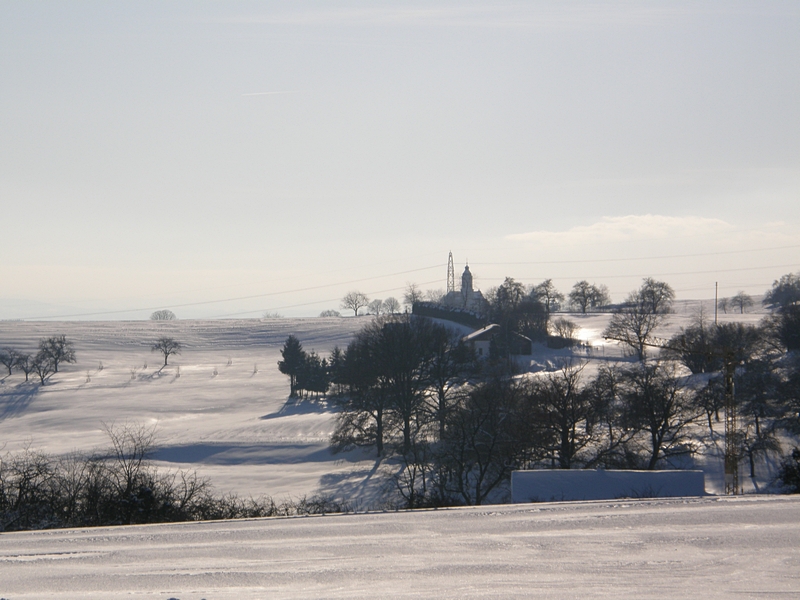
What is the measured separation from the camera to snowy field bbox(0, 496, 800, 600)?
5.53 metres

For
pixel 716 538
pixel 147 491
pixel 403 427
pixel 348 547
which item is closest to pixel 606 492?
pixel 716 538

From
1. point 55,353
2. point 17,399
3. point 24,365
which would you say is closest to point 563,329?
point 17,399

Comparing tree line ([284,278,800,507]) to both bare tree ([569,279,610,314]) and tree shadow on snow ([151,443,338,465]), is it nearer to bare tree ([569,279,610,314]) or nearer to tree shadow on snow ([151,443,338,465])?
tree shadow on snow ([151,443,338,465])

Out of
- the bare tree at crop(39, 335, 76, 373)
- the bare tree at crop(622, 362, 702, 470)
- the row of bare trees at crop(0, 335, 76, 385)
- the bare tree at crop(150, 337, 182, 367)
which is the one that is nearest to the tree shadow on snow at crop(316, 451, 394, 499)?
the bare tree at crop(622, 362, 702, 470)

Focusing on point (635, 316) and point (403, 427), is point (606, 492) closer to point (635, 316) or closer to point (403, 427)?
point (403, 427)

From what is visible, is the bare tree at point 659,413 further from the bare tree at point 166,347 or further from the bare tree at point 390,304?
the bare tree at point 390,304

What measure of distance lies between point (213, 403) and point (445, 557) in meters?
64.9

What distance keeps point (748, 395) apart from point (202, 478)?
32803mm

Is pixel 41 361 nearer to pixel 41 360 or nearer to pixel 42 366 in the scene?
pixel 41 360

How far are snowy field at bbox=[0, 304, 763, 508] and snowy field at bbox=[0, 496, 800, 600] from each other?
2152 cm

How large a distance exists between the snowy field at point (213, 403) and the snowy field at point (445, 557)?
2152 cm

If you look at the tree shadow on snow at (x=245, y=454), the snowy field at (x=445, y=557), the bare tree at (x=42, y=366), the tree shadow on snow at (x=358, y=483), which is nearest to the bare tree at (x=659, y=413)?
the tree shadow on snow at (x=358, y=483)

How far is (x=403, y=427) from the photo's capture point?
4394 centimetres

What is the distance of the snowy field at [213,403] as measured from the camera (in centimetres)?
3878
